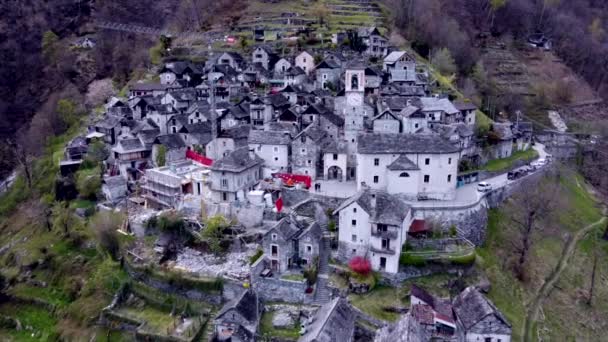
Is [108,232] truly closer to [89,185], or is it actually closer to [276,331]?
[89,185]

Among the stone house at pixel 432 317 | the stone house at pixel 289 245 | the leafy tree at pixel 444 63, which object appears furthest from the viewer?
the leafy tree at pixel 444 63

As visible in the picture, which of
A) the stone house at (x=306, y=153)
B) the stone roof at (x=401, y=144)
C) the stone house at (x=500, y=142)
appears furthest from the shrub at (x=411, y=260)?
the stone house at (x=500, y=142)

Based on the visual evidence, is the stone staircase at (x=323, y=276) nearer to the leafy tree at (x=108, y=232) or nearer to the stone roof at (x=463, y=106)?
the leafy tree at (x=108, y=232)

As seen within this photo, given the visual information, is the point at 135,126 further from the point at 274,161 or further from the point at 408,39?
the point at 408,39

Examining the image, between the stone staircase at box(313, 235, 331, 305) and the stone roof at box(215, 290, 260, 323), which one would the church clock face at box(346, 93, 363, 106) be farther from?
the stone roof at box(215, 290, 260, 323)

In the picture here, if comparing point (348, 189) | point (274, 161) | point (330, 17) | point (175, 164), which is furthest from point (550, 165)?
point (330, 17)
